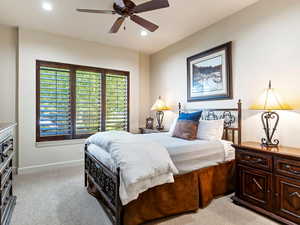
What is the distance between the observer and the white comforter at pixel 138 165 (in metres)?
1.75

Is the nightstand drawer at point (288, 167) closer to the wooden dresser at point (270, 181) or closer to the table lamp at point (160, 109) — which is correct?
the wooden dresser at point (270, 181)

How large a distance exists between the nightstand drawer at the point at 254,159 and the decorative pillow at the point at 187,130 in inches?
28.1

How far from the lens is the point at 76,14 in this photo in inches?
125

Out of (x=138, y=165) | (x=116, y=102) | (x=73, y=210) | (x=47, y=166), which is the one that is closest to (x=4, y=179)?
(x=73, y=210)

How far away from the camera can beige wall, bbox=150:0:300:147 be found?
7.84ft

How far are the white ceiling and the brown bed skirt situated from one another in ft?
8.44

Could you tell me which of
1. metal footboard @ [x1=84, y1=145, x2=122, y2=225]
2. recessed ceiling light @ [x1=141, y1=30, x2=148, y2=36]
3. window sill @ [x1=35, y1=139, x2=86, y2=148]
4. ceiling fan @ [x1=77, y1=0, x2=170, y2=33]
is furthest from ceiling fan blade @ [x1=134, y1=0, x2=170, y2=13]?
window sill @ [x1=35, y1=139, x2=86, y2=148]

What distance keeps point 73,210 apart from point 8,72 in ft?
10.4

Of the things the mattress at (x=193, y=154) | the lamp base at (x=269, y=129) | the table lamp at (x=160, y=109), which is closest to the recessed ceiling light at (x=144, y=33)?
the table lamp at (x=160, y=109)

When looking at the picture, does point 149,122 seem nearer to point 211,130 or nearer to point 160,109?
point 160,109

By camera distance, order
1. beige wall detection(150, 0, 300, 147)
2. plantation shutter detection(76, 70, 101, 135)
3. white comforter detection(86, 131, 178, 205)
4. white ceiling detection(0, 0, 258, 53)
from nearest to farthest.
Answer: white comforter detection(86, 131, 178, 205) → beige wall detection(150, 0, 300, 147) → white ceiling detection(0, 0, 258, 53) → plantation shutter detection(76, 70, 101, 135)

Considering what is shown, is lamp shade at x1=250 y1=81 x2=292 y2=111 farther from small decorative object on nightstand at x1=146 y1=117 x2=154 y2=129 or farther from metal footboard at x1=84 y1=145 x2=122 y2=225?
small decorative object on nightstand at x1=146 y1=117 x2=154 y2=129

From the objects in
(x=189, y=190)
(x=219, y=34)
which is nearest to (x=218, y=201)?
(x=189, y=190)

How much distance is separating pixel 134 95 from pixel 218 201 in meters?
3.43
